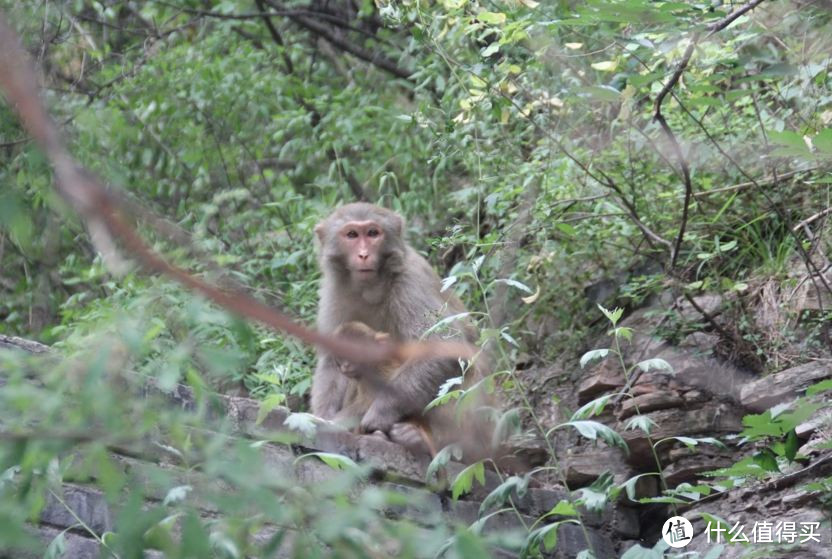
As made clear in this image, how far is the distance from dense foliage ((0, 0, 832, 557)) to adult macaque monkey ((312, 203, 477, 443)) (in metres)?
0.33

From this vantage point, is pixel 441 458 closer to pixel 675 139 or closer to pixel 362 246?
pixel 362 246

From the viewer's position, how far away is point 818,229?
686 centimetres

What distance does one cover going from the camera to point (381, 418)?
638 cm

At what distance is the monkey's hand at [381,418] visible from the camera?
6344 mm

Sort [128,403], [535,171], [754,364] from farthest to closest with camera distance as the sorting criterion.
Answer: [535,171], [754,364], [128,403]

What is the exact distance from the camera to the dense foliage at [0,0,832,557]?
20.3 feet

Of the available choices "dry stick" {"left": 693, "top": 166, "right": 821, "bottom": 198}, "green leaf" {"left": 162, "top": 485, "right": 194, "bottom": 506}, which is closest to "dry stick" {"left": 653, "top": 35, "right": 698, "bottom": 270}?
"dry stick" {"left": 693, "top": 166, "right": 821, "bottom": 198}

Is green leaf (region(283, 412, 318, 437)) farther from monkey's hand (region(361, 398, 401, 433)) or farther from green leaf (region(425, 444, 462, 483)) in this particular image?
monkey's hand (region(361, 398, 401, 433))

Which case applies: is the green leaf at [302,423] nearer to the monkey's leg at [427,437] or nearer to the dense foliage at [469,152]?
the dense foliage at [469,152]

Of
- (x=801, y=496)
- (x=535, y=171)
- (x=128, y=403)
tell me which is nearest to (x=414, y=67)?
(x=535, y=171)

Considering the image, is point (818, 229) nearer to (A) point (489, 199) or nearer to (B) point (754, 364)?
(B) point (754, 364)

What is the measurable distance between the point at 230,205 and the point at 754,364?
4623 millimetres

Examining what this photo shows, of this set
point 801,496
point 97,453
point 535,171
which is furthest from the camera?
point 535,171

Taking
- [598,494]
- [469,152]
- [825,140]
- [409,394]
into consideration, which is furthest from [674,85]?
[469,152]
